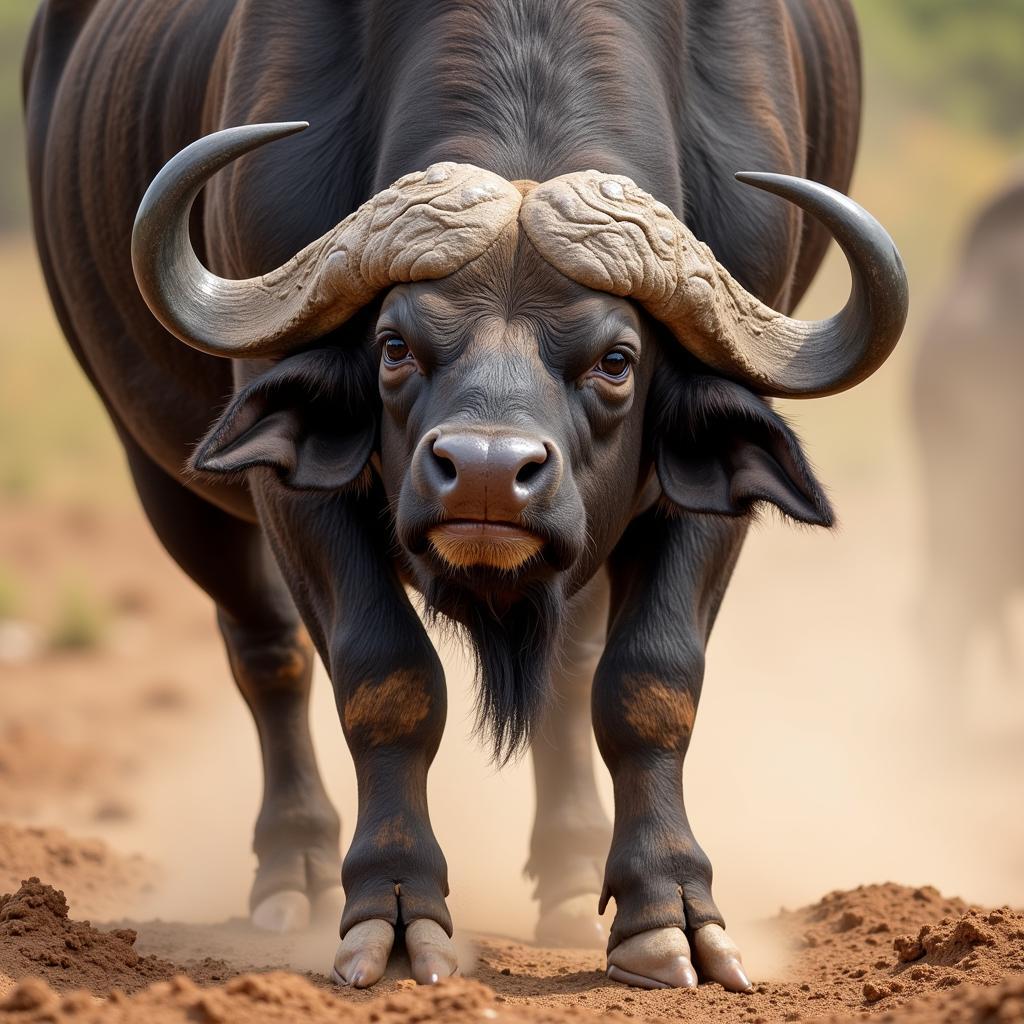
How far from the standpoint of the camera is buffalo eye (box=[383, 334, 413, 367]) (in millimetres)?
4230

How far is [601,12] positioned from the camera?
474 cm

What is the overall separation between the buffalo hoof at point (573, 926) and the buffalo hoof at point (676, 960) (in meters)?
1.32

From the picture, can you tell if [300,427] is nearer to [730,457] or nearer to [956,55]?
[730,457]

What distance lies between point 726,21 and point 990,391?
30.1 ft

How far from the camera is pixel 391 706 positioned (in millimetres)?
4344

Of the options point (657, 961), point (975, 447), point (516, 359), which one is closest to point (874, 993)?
point (657, 961)

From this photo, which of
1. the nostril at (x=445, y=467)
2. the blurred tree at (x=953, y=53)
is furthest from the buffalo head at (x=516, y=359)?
the blurred tree at (x=953, y=53)

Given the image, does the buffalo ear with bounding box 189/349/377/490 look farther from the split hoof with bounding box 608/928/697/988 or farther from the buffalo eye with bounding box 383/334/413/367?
the split hoof with bounding box 608/928/697/988

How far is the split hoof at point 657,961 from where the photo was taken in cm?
414

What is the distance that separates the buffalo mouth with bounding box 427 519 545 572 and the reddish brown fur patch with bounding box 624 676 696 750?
53cm

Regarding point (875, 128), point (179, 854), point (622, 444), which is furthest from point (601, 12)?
point (875, 128)

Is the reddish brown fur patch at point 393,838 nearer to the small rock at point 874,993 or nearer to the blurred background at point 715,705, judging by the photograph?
the small rock at point 874,993

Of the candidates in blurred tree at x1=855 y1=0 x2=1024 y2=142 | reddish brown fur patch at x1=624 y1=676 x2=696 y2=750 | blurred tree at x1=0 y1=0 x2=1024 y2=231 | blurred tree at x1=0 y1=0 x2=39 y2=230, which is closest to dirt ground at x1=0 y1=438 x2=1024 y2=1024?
Result: reddish brown fur patch at x1=624 y1=676 x2=696 y2=750

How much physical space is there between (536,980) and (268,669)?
231 cm
